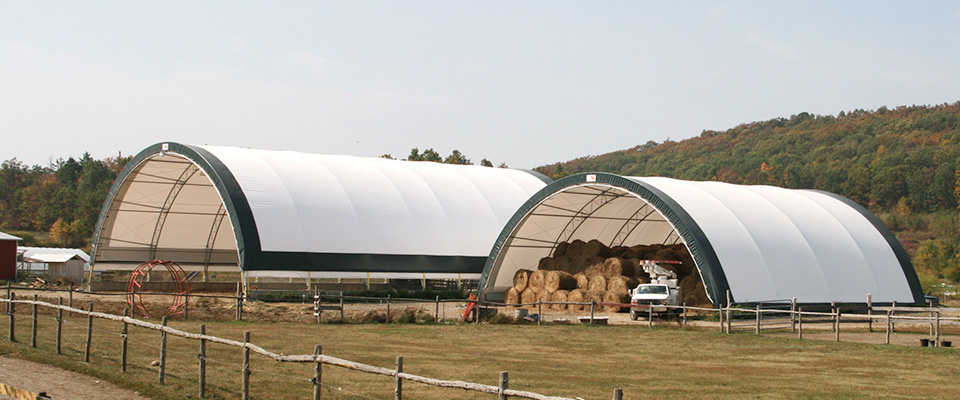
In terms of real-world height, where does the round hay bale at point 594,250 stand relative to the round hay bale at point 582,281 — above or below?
above

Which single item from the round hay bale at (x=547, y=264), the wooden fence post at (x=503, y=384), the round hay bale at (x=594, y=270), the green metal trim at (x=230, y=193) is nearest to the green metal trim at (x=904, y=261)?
the round hay bale at (x=594, y=270)

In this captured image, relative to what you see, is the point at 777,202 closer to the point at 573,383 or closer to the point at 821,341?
the point at 821,341

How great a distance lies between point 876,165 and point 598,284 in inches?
4088

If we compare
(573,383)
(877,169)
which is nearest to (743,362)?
(573,383)

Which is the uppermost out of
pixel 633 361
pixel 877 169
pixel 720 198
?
pixel 877 169

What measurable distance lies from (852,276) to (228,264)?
35.7 metres

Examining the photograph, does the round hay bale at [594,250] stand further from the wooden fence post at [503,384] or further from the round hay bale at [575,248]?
the wooden fence post at [503,384]

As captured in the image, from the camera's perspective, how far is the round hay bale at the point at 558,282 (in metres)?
46.8

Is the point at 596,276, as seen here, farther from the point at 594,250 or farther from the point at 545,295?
the point at 594,250

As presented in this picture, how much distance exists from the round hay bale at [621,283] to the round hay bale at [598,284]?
0.24 metres

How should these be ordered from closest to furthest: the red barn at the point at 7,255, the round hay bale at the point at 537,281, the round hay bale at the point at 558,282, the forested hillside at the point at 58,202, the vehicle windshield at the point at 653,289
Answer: the vehicle windshield at the point at 653,289, the round hay bale at the point at 558,282, the round hay bale at the point at 537,281, the red barn at the point at 7,255, the forested hillside at the point at 58,202

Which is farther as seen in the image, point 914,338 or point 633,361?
point 914,338

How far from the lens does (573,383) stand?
1884 cm

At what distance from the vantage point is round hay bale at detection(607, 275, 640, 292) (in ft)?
148
